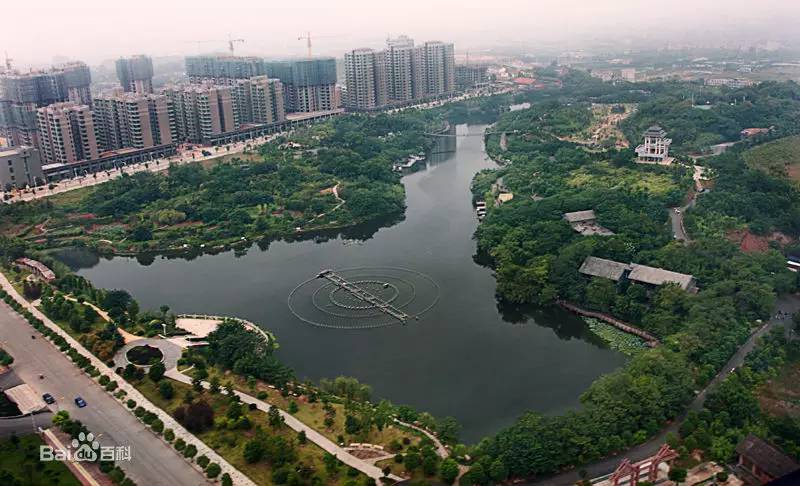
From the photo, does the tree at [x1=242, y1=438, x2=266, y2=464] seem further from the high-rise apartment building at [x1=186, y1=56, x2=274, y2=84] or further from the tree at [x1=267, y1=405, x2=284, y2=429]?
the high-rise apartment building at [x1=186, y1=56, x2=274, y2=84]

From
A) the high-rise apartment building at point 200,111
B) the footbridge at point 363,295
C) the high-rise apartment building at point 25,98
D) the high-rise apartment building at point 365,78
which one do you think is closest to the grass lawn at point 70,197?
the high-rise apartment building at point 25,98

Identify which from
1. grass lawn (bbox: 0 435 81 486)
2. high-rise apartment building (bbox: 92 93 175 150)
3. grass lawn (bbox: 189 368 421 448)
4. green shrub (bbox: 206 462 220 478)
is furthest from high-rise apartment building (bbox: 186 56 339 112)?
green shrub (bbox: 206 462 220 478)

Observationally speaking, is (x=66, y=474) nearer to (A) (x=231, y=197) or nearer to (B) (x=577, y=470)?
(B) (x=577, y=470)

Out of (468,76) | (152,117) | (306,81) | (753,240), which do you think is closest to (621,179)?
(753,240)

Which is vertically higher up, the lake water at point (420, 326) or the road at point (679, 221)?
the road at point (679, 221)

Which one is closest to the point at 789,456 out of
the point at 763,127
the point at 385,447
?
the point at 385,447

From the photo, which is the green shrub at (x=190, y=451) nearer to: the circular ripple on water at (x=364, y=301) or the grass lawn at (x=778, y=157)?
the circular ripple on water at (x=364, y=301)

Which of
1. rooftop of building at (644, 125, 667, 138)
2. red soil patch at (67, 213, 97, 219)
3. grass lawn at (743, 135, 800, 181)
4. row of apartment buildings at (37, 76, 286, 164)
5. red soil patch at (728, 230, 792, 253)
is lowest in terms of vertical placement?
red soil patch at (728, 230, 792, 253)
